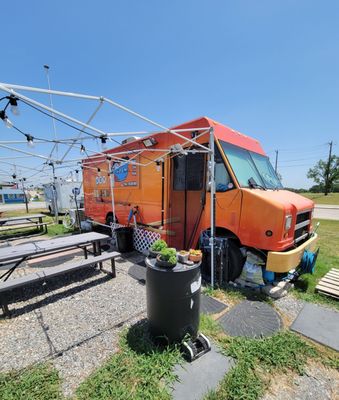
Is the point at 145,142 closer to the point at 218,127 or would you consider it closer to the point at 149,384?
the point at 218,127

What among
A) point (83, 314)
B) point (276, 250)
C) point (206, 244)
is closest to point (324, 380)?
point (276, 250)

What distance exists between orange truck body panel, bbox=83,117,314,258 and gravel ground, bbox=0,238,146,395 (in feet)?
5.87

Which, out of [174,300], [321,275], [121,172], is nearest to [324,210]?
[321,275]

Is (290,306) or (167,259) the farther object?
(290,306)

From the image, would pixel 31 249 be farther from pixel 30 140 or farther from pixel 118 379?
pixel 118 379

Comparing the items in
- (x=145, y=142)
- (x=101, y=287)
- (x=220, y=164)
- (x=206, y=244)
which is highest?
(x=145, y=142)

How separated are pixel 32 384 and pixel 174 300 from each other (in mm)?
1621

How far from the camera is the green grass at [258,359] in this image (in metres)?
1.99

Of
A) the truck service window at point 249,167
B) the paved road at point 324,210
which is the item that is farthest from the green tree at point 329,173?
the truck service window at point 249,167

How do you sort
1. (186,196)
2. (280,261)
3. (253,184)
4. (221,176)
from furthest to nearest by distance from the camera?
(186,196), (221,176), (253,184), (280,261)

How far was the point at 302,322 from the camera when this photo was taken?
3029 mm

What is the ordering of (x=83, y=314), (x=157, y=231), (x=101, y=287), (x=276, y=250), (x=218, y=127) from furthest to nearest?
(x=157, y=231)
(x=218, y=127)
(x=101, y=287)
(x=276, y=250)
(x=83, y=314)

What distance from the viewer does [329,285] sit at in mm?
3889

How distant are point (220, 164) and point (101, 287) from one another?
3.45 m
